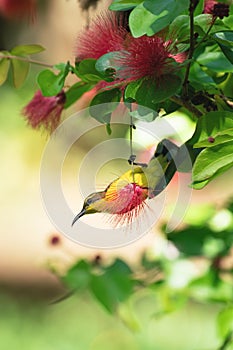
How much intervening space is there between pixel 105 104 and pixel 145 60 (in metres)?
0.10

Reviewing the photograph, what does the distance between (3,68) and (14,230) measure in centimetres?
237

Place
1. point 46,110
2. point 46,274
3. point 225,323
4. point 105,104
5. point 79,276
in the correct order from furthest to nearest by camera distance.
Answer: point 46,274
point 79,276
point 225,323
point 46,110
point 105,104

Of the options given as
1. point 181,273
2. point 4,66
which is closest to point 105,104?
point 4,66

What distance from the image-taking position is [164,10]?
69 cm

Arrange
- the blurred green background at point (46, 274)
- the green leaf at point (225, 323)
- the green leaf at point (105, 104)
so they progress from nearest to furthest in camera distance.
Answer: the green leaf at point (105, 104)
the green leaf at point (225, 323)
the blurred green background at point (46, 274)

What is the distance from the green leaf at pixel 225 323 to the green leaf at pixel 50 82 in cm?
55

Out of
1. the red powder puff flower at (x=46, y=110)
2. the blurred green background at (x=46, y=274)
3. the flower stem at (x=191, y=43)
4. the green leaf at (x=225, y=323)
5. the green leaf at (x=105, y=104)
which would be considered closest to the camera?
the flower stem at (x=191, y=43)

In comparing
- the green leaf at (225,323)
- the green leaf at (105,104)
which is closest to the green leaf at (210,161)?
the green leaf at (105,104)

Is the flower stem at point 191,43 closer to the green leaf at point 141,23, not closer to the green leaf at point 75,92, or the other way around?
the green leaf at point 141,23

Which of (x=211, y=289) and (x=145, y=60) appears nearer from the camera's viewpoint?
(x=145, y=60)

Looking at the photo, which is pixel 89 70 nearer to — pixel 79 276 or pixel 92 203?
pixel 92 203

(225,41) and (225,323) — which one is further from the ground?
(225,41)

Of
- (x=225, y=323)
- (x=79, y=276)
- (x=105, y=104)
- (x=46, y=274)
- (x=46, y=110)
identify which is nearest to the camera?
(x=105, y=104)

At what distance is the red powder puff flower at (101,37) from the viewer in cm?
78
